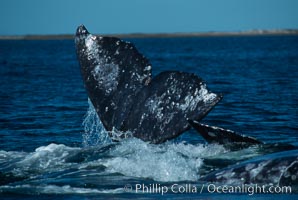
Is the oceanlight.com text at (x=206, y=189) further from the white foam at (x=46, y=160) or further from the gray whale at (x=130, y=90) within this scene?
the white foam at (x=46, y=160)

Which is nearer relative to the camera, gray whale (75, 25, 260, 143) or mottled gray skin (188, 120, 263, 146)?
mottled gray skin (188, 120, 263, 146)

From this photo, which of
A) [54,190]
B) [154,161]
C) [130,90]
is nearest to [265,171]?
[154,161]

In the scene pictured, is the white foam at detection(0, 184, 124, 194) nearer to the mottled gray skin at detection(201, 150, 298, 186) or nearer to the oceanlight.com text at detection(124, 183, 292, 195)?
the oceanlight.com text at detection(124, 183, 292, 195)

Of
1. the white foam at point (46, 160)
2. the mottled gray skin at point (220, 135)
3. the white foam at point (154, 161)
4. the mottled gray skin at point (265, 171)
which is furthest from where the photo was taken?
the white foam at point (46, 160)

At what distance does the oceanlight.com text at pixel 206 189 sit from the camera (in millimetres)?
8371

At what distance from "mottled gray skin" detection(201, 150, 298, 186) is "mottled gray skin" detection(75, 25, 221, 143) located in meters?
0.73

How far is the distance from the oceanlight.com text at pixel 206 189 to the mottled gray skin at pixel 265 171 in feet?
0.18

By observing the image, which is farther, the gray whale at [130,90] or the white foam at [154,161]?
the white foam at [154,161]

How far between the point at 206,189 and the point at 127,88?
1.52m

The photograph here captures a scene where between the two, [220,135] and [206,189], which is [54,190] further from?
[220,135]

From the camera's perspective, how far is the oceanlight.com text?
8.37 m

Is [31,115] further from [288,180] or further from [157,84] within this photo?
[288,180]

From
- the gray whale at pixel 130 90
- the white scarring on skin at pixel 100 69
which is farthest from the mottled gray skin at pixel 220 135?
the white scarring on skin at pixel 100 69

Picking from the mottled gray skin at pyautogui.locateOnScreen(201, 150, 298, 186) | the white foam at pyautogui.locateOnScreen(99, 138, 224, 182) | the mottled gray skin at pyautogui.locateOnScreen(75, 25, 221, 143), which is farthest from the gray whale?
the mottled gray skin at pyautogui.locateOnScreen(201, 150, 298, 186)
